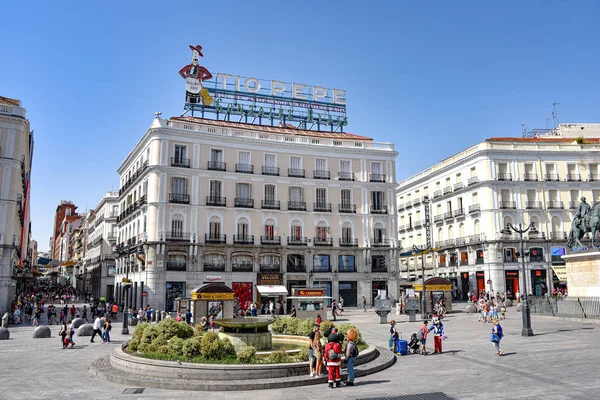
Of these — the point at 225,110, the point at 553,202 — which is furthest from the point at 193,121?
the point at 553,202

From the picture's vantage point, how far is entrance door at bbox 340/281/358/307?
47188mm

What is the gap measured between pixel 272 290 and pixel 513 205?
95.2 feet

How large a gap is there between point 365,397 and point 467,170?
49708mm

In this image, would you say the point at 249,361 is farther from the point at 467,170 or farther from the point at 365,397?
the point at 467,170

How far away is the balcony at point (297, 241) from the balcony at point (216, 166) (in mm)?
9155

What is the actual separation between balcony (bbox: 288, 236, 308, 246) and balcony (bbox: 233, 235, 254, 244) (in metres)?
3.76

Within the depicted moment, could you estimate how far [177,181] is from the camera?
43.7 metres

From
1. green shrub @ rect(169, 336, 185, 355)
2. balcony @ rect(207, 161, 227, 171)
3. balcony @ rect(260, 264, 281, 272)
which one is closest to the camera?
green shrub @ rect(169, 336, 185, 355)

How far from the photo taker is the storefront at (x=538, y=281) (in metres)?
50.9

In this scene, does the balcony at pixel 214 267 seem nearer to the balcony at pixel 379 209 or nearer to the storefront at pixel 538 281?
the balcony at pixel 379 209

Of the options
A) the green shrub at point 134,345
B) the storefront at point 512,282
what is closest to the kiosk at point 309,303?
the green shrub at point 134,345

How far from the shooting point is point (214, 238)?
144 ft

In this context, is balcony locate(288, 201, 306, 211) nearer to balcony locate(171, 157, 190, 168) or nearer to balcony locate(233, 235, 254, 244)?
balcony locate(233, 235, 254, 244)

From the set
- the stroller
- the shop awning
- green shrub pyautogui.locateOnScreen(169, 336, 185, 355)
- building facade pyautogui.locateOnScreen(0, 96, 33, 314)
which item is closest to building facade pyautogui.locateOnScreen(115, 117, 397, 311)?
the shop awning
